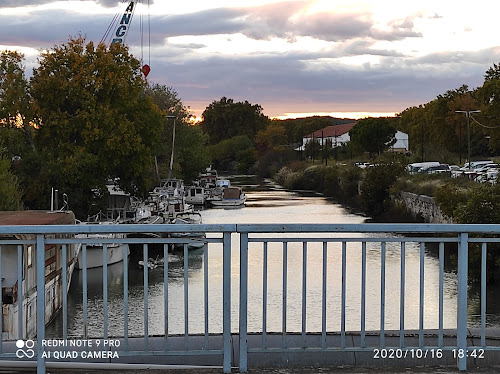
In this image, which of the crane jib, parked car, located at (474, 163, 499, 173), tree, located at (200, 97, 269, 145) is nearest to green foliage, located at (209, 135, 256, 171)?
tree, located at (200, 97, 269, 145)

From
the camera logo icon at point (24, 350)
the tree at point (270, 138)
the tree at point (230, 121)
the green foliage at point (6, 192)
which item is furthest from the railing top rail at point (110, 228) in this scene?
the tree at point (230, 121)

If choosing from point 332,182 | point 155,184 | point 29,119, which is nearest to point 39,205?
point 29,119

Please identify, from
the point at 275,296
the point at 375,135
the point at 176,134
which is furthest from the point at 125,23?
the point at 275,296

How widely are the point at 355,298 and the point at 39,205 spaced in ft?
76.1

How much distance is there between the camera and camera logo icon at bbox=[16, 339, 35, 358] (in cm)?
574

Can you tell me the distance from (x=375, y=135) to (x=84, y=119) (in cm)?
7743

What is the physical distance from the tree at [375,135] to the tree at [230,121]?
227ft

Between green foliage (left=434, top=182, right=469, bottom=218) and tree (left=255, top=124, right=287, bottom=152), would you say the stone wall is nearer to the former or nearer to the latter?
green foliage (left=434, top=182, right=469, bottom=218)

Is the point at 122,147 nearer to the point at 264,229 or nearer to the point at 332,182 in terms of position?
the point at 264,229

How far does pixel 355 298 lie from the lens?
27.2 m

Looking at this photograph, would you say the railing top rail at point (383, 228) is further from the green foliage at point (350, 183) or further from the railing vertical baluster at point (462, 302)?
the green foliage at point (350, 183)

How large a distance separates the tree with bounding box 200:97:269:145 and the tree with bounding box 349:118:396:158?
69.1m

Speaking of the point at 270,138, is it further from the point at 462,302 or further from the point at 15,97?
the point at 462,302

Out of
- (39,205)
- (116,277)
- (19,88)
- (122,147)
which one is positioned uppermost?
(19,88)
